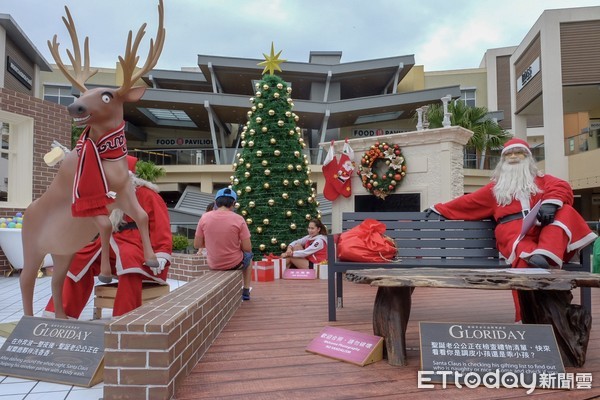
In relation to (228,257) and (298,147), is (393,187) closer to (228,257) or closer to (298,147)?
(298,147)

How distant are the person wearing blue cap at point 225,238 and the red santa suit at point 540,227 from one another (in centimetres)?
217

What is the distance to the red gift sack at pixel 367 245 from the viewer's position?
373 cm

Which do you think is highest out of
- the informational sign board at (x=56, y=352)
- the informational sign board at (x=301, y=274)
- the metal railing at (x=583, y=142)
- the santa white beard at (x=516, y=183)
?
the metal railing at (x=583, y=142)

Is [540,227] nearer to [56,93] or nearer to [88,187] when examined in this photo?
[88,187]

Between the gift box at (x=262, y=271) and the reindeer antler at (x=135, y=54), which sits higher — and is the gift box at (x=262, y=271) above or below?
below

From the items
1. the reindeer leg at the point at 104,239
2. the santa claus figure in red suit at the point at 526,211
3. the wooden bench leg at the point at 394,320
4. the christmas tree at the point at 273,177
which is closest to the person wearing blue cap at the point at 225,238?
the reindeer leg at the point at 104,239

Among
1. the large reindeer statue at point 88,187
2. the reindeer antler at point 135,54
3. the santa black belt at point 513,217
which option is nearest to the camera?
the large reindeer statue at point 88,187

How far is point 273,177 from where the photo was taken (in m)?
8.03

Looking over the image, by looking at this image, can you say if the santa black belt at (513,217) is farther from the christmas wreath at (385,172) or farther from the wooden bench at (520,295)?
the christmas wreath at (385,172)

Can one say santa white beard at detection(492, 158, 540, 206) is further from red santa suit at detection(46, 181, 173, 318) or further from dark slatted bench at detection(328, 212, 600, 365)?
red santa suit at detection(46, 181, 173, 318)

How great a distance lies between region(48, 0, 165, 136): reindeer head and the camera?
2715 millimetres

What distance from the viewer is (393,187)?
329 inches

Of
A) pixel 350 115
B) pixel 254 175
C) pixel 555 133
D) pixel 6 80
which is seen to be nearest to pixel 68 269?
pixel 254 175

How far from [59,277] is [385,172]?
6.29 metres
